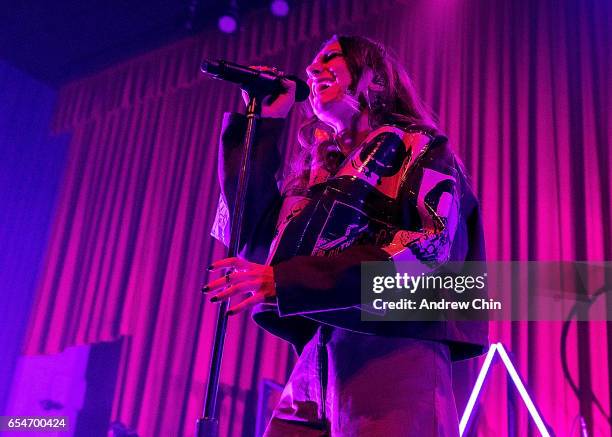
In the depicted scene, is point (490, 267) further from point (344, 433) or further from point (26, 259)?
point (26, 259)

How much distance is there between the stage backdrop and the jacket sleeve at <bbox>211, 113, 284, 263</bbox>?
1514 mm

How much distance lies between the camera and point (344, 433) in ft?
2.96

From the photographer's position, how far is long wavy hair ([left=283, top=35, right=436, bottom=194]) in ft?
4.07

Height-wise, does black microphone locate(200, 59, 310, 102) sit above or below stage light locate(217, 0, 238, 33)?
below

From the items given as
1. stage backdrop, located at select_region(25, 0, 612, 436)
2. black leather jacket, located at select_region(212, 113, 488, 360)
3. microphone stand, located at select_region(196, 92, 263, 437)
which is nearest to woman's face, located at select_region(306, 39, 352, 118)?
black leather jacket, located at select_region(212, 113, 488, 360)

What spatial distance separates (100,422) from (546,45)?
121 inches

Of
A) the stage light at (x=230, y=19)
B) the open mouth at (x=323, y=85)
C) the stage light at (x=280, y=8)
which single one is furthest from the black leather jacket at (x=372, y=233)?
the stage light at (x=230, y=19)

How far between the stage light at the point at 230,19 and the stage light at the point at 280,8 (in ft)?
0.78

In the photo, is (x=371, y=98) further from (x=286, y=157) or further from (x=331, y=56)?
(x=286, y=157)

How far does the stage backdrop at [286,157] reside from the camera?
2.50 meters

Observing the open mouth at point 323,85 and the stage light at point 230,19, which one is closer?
the open mouth at point 323,85

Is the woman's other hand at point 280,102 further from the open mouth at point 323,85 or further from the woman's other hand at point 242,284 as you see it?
the woman's other hand at point 242,284

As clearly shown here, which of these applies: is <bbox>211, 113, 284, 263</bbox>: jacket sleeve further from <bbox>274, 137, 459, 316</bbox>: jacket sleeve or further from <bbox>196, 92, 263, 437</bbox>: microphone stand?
<bbox>274, 137, 459, 316</bbox>: jacket sleeve

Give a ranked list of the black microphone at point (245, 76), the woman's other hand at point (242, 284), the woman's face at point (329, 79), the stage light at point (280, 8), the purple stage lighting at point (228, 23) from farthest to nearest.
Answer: the purple stage lighting at point (228, 23) < the stage light at point (280, 8) < the woman's face at point (329, 79) < the black microphone at point (245, 76) < the woman's other hand at point (242, 284)
